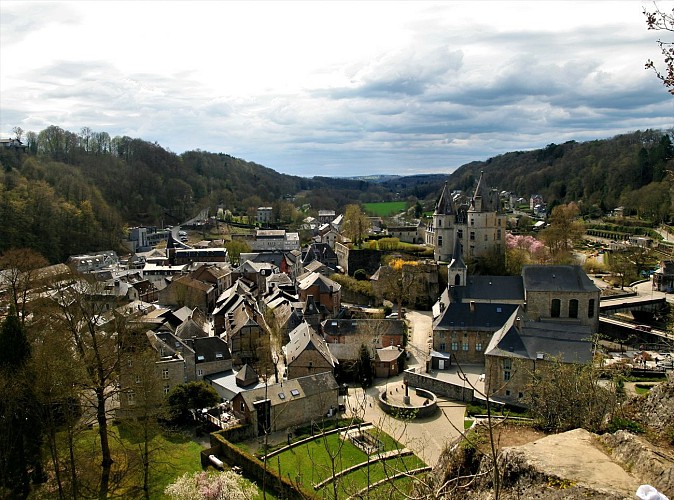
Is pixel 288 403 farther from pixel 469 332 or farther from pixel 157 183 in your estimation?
pixel 157 183

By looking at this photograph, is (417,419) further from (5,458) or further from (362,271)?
(362,271)

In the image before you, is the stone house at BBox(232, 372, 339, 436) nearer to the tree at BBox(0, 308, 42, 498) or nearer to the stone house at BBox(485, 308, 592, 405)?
the stone house at BBox(485, 308, 592, 405)

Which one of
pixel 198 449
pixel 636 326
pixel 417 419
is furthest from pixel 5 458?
pixel 636 326

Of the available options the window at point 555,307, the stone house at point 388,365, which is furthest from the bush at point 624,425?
the window at point 555,307

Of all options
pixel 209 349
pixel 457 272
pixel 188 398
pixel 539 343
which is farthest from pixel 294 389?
pixel 457 272

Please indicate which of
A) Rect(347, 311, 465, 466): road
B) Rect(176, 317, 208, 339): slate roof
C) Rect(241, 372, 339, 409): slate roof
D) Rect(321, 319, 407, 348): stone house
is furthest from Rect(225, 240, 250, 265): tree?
Rect(241, 372, 339, 409): slate roof

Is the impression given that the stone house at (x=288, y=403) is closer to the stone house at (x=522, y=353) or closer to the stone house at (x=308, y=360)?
the stone house at (x=308, y=360)
